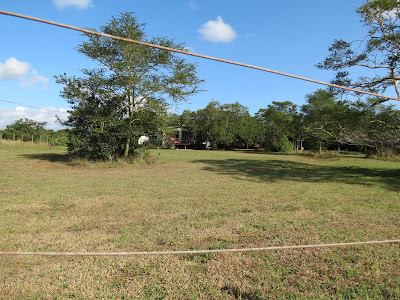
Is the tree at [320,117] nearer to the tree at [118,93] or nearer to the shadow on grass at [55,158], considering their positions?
the tree at [118,93]

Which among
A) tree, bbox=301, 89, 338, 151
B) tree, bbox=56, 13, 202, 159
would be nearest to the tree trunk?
tree, bbox=56, 13, 202, 159

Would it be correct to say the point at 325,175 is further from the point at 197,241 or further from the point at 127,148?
the point at 197,241

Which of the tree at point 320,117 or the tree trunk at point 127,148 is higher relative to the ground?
the tree at point 320,117

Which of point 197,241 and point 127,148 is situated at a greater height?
point 127,148

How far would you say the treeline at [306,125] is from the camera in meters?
11.0

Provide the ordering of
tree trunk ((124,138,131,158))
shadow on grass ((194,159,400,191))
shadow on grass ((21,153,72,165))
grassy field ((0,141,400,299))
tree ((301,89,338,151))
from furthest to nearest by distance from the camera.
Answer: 1. shadow on grass ((21,153,72,165))
2. tree trunk ((124,138,131,158))
3. tree ((301,89,338,151))
4. shadow on grass ((194,159,400,191))
5. grassy field ((0,141,400,299))

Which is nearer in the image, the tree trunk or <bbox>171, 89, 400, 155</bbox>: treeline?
<bbox>171, 89, 400, 155</bbox>: treeline

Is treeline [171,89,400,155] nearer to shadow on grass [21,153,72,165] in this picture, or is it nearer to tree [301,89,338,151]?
tree [301,89,338,151]

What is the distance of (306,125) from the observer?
68.2 feet

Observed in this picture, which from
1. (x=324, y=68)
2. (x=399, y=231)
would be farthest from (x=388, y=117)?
(x=399, y=231)

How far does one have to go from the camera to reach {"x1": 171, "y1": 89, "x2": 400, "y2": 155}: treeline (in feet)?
36.1

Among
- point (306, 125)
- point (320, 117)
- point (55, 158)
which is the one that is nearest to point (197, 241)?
point (320, 117)

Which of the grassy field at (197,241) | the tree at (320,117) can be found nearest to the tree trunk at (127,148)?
the grassy field at (197,241)

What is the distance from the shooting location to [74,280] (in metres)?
2.67
